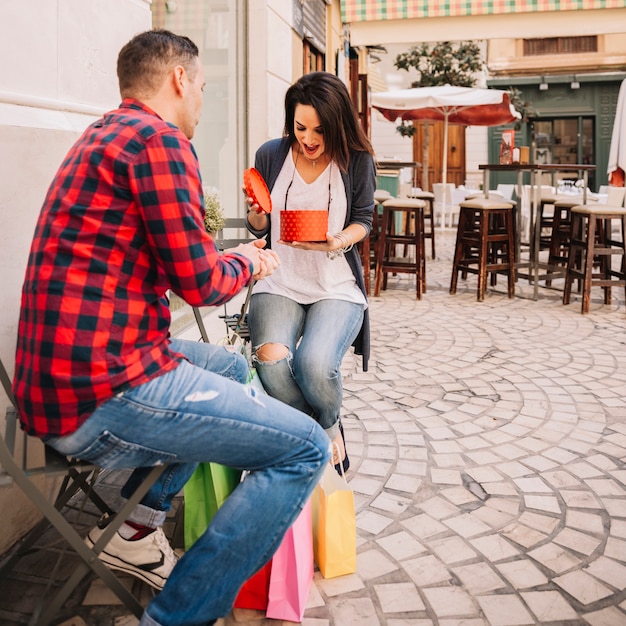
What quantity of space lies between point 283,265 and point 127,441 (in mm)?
1435

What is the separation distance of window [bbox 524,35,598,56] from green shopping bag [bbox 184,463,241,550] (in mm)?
23372

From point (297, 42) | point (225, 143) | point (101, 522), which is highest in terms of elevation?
point (297, 42)

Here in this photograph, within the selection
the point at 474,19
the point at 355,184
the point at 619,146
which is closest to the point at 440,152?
the point at 474,19

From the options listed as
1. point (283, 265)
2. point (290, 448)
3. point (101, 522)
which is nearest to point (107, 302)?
point (290, 448)

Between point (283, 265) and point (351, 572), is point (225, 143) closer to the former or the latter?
point (283, 265)

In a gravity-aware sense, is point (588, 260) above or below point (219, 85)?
below

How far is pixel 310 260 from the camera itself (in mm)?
2908

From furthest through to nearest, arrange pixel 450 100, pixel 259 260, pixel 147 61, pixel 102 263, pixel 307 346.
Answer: pixel 450 100 < pixel 307 346 < pixel 259 260 < pixel 147 61 < pixel 102 263

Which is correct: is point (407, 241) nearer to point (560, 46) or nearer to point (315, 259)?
point (315, 259)

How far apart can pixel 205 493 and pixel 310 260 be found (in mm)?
1152

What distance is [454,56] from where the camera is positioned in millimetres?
17250

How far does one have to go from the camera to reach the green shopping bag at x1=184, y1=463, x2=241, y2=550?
2076mm

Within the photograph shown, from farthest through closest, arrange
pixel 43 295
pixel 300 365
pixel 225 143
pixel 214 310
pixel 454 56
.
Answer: pixel 454 56, pixel 225 143, pixel 214 310, pixel 300 365, pixel 43 295

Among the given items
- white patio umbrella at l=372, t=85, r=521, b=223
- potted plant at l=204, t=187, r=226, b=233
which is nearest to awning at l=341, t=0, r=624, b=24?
white patio umbrella at l=372, t=85, r=521, b=223
